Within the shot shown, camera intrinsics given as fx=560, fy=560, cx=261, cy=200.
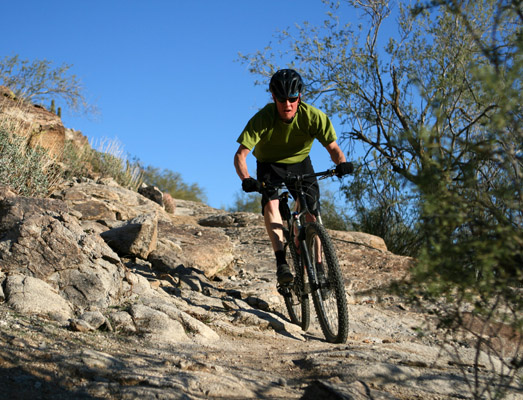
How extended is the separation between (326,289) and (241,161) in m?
1.39

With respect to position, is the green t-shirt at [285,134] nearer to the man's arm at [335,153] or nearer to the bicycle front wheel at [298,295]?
the man's arm at [335,153]

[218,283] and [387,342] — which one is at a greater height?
[218,283]

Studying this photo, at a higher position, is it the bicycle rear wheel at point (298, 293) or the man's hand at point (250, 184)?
the man's hand at point (250, 184)

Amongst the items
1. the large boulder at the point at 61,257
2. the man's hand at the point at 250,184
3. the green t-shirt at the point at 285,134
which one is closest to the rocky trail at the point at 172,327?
the large boulder at the point at 61,257

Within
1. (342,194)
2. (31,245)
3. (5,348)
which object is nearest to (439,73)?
(342,194)

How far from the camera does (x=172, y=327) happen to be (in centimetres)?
442

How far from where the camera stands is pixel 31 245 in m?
4.82

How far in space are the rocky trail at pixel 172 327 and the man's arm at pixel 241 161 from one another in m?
1.35

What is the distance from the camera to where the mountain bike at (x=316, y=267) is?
452 cm

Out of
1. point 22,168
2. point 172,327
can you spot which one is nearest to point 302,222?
point 172,327

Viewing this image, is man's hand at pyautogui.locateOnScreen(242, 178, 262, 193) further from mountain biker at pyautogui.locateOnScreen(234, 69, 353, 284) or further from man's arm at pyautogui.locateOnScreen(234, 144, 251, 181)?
man's arm at pyautogui.locateOnScreen(234, 144, 251, 181)

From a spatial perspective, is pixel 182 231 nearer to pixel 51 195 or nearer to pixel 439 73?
pixel 51 195

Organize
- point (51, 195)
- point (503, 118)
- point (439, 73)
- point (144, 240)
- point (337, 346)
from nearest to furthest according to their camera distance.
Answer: point (503, 118)
point (337, 346)
point (144, 240)
point (51, 195)
point (439, 73)

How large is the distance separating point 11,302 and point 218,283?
3141mm
